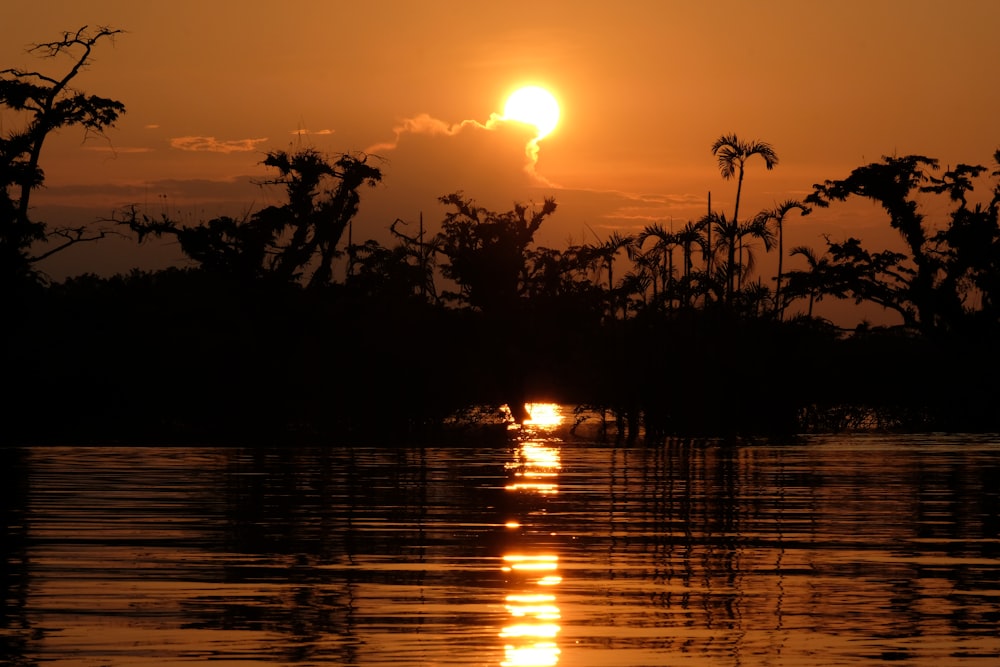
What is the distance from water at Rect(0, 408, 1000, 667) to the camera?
9492 millimetres

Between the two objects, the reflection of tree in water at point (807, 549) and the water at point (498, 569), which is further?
the reflection of tree in water at point (807, 549)

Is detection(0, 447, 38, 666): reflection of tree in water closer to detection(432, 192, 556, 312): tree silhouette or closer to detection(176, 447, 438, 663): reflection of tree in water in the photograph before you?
detection(176, 447, 438, 663): reflection of tree in water

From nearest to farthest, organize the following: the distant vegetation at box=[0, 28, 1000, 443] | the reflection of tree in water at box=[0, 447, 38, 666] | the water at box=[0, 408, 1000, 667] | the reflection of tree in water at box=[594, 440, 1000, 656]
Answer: the reflection of tree in water at box=[0, 447, 38, 666] → the water at box=[0, 408, 1000, 667] → the reflection of tree in water at box=[594, 440, 1000, 656] → the distant vegetation at box=[0, 28, 1000, 443]

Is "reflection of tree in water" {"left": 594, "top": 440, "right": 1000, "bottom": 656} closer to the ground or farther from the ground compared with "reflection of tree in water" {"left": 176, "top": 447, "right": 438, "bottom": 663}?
farther from the ground

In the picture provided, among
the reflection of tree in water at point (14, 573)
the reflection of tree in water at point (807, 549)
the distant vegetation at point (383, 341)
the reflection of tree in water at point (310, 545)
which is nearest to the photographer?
the reflection of tree in water at point (14, 573)

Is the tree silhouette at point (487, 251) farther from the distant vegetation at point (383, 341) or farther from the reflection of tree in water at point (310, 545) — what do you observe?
the reflection of tree in water at point (310, 545)

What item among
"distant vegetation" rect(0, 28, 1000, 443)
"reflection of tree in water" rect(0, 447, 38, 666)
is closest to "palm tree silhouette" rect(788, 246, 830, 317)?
"distant vegetation" rect(0, 28, 1000, 443)

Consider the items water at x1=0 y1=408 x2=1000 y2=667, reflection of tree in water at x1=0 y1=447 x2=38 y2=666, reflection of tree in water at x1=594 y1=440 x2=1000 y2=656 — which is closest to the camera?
reflection of tree in water at x1=0 y1=447 x2=38 y2=666

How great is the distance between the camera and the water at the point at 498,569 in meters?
9.49

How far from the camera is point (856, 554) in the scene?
14180 millimetres

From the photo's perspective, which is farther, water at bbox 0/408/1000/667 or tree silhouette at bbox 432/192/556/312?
tree silhouette at bbox 432/192/556/312

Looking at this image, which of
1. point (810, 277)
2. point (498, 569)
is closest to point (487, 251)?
point (810, 277)

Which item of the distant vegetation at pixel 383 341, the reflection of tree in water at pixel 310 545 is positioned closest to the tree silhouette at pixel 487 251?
the distant vegetation at pixel 383 341

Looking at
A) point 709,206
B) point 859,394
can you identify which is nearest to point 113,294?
point 709,206
